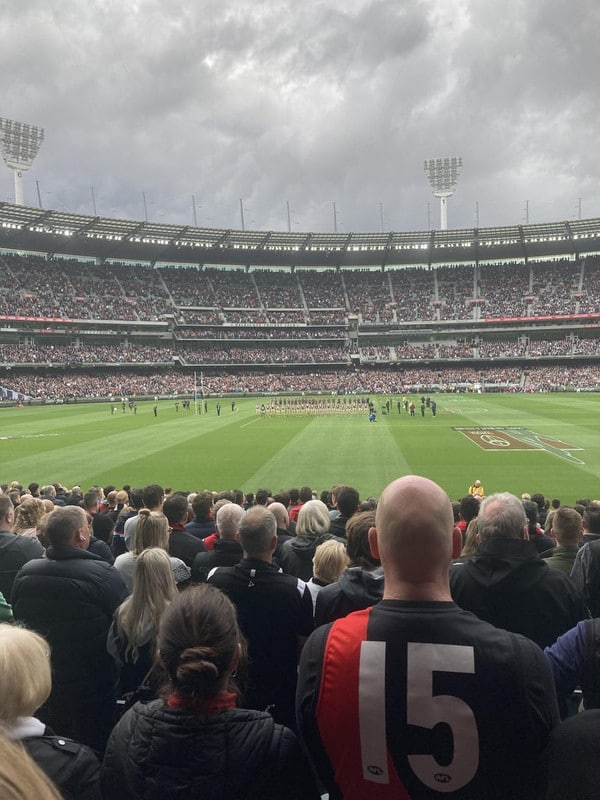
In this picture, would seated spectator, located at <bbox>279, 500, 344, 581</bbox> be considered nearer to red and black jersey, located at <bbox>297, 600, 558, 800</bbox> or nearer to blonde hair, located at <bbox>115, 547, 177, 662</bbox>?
blonde hair, located at <bbox>115, 547, 177, 662</bbox>

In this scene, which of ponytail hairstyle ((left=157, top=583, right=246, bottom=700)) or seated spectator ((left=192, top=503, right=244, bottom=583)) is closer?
ponytail hairstyle ((left=157, top=583, right=246, bottom=700))

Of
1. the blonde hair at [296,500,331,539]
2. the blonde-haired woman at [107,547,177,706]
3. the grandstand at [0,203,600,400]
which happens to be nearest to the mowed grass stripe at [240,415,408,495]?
the blonde hair at [296,500,331,539]

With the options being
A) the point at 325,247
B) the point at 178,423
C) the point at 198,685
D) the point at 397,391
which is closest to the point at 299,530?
the point at 198,685

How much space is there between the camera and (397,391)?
7750 centimetres

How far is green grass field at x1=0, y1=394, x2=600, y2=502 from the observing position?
20.3 m

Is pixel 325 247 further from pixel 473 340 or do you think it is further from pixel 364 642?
pixel 364 642

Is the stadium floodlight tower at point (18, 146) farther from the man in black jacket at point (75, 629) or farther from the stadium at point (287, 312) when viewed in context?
the man in black jacket at point (75, 629)

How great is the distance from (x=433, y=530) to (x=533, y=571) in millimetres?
2052

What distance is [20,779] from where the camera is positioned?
1.33 meters

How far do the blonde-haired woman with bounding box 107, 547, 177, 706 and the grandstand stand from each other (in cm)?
7181

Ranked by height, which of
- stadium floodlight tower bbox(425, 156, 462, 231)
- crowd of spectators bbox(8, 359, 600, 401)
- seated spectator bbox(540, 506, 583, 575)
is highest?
stadium floodlight tower bbox(425, 156, 462, 231)

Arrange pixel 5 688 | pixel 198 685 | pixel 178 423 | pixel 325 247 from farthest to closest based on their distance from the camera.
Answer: pixel 325 247
pixel 178 423
pixel 198 685
pixel 5 688

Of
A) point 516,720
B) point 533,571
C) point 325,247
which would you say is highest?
point 325,247

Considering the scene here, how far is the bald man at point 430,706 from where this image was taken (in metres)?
2.03
